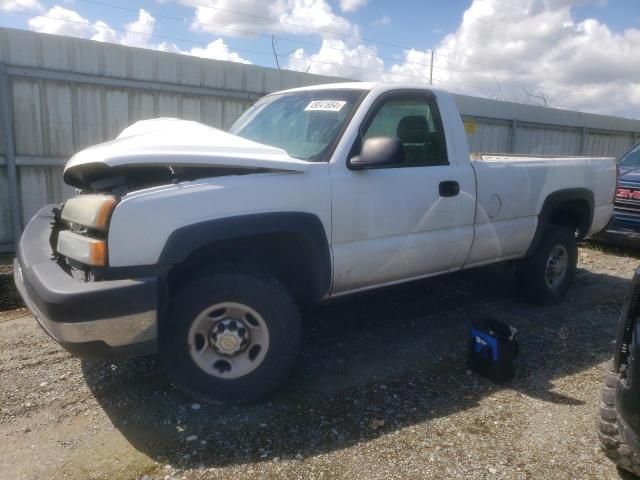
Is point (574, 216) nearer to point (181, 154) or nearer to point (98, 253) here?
point (181, 154)

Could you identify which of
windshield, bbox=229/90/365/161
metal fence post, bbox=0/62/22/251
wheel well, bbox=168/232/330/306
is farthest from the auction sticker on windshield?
metal fence post, bbox=0/62/22/251

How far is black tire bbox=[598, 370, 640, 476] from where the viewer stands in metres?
2.32

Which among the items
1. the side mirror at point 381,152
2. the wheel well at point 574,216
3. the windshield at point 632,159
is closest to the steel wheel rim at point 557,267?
the wheel well at point 574,216

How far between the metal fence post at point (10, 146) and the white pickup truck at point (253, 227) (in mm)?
2942

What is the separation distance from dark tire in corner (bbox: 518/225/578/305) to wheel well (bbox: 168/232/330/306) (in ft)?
8.28

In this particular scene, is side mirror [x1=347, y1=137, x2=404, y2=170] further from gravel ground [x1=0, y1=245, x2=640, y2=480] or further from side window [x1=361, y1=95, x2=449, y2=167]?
gravel ground [x1=0, y1=245, x2=640, y2=480]

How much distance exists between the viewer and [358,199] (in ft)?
11.0

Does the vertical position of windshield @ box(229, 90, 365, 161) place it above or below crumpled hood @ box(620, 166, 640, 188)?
above

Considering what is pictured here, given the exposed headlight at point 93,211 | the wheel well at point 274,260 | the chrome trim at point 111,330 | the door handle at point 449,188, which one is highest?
the door handle at point 449,188

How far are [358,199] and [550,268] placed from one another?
2757 millimetres

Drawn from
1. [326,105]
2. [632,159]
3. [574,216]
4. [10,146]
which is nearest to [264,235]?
[326,105]

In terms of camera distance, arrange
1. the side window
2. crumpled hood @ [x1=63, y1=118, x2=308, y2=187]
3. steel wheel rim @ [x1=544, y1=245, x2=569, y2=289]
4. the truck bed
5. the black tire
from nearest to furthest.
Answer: the black tire < crumpled hood @ [x1=63, y1=118, x2=308, y2=187] < the side window < the truck bed < steel wheel rim @ [x1=544, y1=245, x2=569, y2=289]

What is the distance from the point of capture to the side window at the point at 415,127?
12.3 ft

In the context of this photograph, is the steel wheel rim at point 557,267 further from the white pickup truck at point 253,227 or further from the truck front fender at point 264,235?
the truck front fender at point 264,235
